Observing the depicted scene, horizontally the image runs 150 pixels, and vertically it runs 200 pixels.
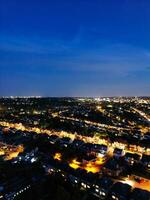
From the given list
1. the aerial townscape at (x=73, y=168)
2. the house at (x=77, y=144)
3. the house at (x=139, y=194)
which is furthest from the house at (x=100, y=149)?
the house at (x=139, y=194)

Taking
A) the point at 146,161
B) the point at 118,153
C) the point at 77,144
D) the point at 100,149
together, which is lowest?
the point at 146,161

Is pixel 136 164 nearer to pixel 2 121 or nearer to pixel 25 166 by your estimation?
pixel 25 166

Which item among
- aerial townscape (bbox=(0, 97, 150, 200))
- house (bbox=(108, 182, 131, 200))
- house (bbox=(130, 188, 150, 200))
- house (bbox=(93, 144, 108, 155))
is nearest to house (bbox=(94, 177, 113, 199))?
aerial townscape (bbox=(0, 97, 150, 200))

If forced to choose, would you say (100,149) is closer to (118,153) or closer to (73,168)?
(118,153)

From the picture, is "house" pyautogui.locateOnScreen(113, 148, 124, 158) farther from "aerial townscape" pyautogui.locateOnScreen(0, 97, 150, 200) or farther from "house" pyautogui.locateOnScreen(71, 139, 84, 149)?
"house" pyautogui.locateOnScreen(71, 139, 84, 149)

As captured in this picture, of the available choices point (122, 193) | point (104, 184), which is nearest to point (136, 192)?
point (122, 193)

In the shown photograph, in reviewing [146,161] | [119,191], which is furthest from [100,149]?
[119,191]

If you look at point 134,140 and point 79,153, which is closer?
point 79,153

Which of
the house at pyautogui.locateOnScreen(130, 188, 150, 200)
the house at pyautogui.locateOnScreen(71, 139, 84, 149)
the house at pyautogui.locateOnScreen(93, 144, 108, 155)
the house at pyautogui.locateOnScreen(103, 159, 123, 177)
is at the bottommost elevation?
the house at pyautogui.locateOnScreen(130, 188, 150, 200)

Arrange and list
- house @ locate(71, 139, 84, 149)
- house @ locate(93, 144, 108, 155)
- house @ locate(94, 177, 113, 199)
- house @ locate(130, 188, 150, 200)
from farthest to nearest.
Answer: house @ locate(71, 139, 84, 149), house @ locate(93, 144, 108, 155), house @ locate(94, 177, 113, 199), house @ locate(130, 188, 150, 200)
